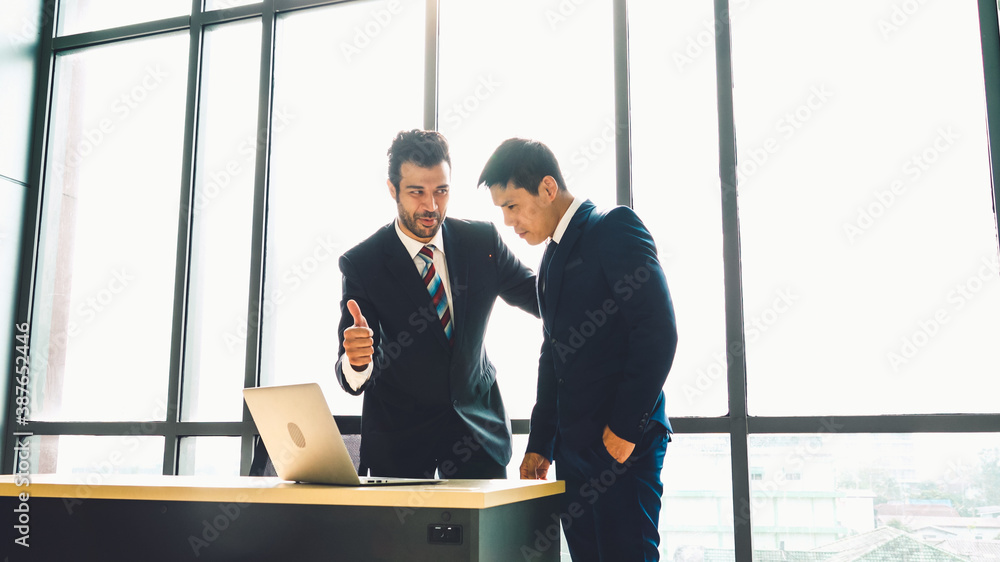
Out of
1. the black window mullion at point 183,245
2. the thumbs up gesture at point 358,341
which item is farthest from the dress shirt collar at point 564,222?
the black window mullion at point 183,245

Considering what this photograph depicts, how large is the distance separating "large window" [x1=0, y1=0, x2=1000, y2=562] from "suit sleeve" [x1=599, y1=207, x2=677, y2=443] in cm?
104

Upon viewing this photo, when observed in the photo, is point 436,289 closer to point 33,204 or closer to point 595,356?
point 595,356

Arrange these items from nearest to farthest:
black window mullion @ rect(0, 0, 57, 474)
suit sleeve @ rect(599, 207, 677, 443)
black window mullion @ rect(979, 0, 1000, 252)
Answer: suit sleeve @ rect(599, 207, 677, 443) < black window mullion @ rect(979, 0, 1000, 252) < black window mullion @ rect(0, 0, 57, 474)

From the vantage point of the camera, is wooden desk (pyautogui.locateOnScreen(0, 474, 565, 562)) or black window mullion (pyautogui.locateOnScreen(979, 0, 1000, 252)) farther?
black window mullion (pyautogui.locateOnScreen(979, 0, 1000, 252))

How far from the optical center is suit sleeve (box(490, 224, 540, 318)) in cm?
243

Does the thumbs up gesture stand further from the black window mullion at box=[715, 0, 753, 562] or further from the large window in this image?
the black window mullion at box=[715, 0, 753, 562]

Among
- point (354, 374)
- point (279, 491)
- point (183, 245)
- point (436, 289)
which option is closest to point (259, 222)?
point (183, 245)

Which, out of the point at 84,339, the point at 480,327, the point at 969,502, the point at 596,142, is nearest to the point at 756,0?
the point at 596,142

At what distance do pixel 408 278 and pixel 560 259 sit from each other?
0.54m

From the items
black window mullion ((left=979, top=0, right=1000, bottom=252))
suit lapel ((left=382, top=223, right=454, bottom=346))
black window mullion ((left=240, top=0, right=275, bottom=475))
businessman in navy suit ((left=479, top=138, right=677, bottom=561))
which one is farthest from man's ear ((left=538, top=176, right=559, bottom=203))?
black window mullion ((left=240, top=0, right=275, bottom=475))

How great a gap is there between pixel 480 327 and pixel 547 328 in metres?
0.35

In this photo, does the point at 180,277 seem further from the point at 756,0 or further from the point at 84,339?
the point at 756,0

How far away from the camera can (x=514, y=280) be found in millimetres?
2445

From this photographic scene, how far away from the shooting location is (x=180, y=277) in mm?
3463
